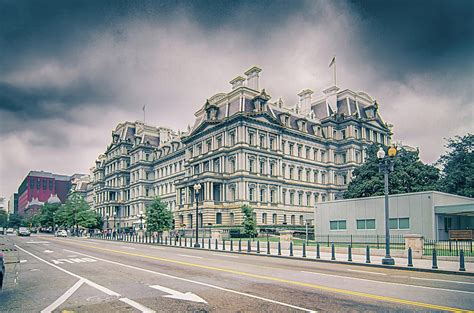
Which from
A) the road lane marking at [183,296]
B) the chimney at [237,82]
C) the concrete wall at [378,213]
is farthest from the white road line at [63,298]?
the chimney at [237,82]

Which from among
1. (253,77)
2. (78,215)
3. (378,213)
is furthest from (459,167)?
(78,215)

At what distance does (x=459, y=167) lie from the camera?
57.4 metres

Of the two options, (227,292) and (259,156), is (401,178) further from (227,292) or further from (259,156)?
(227,292)

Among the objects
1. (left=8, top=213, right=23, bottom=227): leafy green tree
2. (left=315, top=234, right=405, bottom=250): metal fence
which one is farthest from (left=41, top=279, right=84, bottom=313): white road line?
(left=8, top=213, right=23, bottom=227): leafy green tree

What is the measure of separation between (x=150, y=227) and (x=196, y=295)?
147 feet

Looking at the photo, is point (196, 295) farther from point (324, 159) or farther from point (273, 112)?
point (324, 159)

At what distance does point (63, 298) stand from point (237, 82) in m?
64.3

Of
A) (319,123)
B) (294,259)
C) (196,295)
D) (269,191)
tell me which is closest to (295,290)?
(196,295)

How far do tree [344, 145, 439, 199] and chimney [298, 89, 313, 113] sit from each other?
31785mm

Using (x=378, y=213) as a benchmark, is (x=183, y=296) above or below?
below

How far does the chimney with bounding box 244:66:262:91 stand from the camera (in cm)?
7371

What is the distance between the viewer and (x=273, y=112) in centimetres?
7406

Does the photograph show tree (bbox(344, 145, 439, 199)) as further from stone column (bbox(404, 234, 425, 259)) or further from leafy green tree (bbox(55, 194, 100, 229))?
leafy green tree (bbox(55, 194, 100, 229))

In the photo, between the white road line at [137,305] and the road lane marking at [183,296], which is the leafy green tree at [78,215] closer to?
the road lane marking at [183,296]
